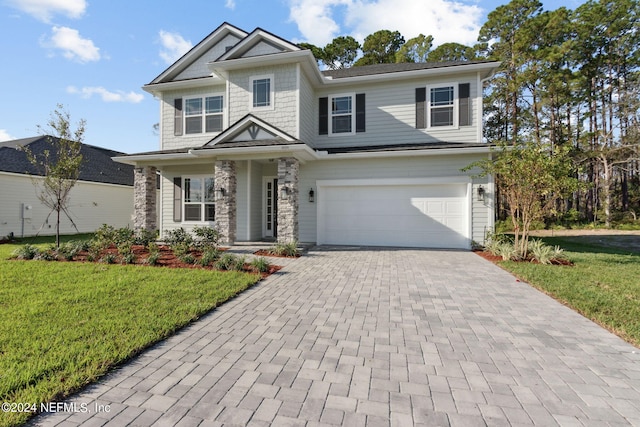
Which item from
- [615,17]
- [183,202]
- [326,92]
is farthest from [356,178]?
[615,17]

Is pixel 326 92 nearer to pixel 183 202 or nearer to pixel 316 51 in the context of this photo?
pixel 183 202

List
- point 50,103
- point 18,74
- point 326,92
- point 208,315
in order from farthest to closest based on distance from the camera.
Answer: point 326,92, point 18,74, point 50,103, point 208,315

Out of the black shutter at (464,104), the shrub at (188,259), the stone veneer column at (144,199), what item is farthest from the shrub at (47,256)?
the black shutter at (464,104)

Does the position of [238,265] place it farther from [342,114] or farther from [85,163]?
[85,163]

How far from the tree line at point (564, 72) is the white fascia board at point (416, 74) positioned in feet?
36.4

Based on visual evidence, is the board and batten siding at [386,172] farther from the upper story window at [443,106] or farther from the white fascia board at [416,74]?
the white fascia board at [416,74]

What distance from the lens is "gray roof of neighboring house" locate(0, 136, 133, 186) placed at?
13706mm

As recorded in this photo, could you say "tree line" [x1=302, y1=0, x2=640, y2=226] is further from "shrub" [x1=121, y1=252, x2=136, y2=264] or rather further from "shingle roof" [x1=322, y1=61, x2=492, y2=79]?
"shrub" [x1=121, y1=252, x2=136, y2=264]

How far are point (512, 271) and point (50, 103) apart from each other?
529 inches

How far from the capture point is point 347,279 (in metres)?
6.07

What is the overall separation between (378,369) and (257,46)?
458 inches

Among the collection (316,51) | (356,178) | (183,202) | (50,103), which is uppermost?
(316,51)

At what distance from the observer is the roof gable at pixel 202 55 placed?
491 inches

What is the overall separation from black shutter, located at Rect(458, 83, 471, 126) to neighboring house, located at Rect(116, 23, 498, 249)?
0.03 m
